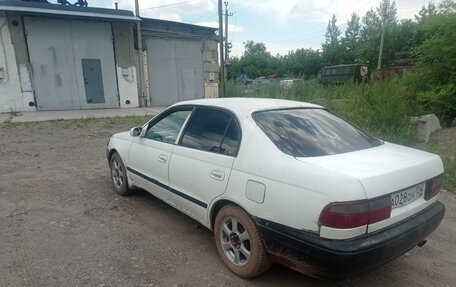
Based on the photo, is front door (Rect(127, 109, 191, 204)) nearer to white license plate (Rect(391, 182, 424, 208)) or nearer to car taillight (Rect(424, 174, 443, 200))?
white license plate (Rect(391, 182, 424, 208))

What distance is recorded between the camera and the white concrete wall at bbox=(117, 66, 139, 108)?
15.2 m

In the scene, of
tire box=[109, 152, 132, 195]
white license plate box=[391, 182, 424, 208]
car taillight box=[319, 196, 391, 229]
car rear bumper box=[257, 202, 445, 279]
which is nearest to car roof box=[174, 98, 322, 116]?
car rear bumper box=[257, 202, 445, 279]

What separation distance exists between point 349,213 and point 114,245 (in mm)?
2389

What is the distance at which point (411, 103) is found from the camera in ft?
30.7

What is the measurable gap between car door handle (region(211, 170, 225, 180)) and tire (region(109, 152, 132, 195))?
205 centimetres

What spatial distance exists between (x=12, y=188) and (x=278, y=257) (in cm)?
450

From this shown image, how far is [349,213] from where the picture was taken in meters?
2.12

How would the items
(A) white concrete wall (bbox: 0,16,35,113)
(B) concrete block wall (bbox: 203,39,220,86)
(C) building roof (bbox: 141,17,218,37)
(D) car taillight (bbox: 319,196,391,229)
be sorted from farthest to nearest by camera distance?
1. (B) concrete block wall (bbox: 203,39,220,86)
2. (C) building roof (bbox: 141,17,218,37)
3. (A) white concrete wall (bbox: 0,16,35,113)
4. (D) car taillight (bbox: 319,196,391,229)

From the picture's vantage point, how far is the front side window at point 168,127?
12.2ft

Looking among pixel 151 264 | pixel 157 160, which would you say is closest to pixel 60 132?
pixel 157 160

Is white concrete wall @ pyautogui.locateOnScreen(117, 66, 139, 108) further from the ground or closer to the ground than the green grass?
further from the ground

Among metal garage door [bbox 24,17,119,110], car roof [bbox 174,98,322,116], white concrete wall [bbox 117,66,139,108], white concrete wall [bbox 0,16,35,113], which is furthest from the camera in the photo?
white concrete wall [bbox 117,66,139,108]

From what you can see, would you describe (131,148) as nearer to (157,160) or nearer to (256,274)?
(157,160)

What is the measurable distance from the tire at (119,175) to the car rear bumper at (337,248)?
8.77ft
